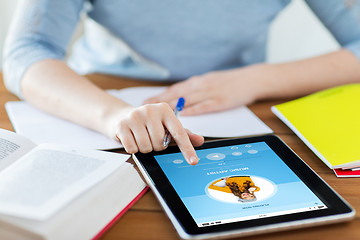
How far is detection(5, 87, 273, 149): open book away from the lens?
0.80m

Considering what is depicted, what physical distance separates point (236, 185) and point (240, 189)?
11 millimetres

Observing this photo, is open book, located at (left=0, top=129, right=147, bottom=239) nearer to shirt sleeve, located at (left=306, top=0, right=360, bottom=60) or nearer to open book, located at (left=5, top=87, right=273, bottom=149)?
open book, located at (left=5, top=87, right=273, bottom=149)

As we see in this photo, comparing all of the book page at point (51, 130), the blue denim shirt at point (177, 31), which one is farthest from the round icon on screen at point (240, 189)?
the blue denim shirt at point (177, 31)

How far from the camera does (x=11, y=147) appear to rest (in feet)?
2.25

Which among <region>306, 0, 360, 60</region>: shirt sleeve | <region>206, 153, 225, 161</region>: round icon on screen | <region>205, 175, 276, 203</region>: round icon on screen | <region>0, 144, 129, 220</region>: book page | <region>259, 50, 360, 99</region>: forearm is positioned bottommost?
<region>206, 153, 225, 161</region>: round icon on screen

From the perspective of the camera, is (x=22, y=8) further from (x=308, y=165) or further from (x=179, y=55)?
(x=308, y=165)

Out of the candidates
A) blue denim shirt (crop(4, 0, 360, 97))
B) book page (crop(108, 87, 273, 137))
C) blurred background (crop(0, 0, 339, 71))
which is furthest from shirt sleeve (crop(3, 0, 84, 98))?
blurred background (crop(0, 0, 339, 71))

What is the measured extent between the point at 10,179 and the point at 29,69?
450mm

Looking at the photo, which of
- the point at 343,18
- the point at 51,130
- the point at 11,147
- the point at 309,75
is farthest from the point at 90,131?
the point at 343,18

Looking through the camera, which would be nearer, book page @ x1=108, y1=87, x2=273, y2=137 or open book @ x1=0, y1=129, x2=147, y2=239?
open book @ x1=0, y1=129, x2=147, y2=239

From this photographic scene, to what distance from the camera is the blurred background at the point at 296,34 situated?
1.90 metres

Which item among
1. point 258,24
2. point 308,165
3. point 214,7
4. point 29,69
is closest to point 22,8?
point 29,69

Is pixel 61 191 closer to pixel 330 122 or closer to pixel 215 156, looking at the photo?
pixel 215 156

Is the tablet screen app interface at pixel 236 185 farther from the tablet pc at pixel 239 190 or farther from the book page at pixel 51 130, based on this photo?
the book page at pixel 51 130
